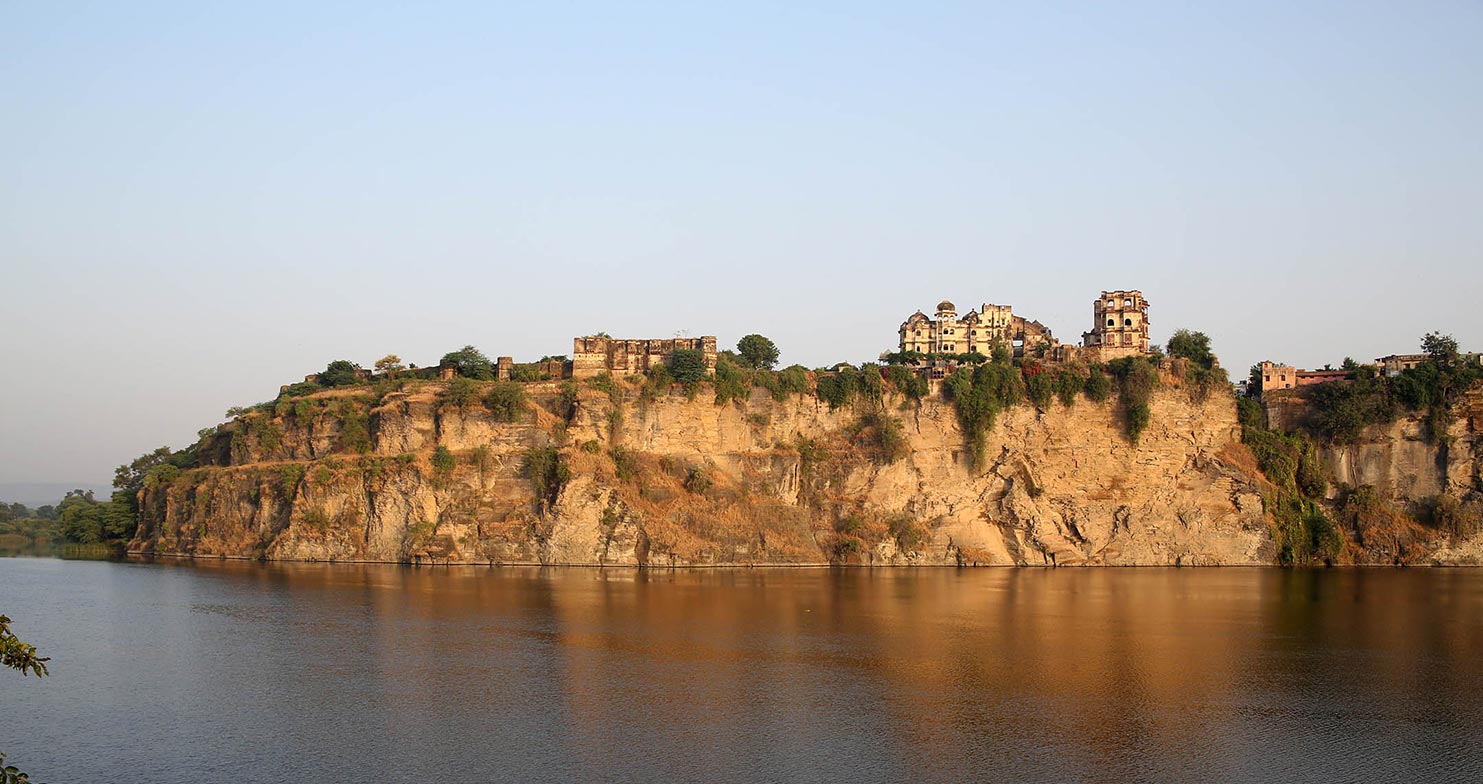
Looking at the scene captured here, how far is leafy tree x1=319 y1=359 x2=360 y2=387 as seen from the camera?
167 feet

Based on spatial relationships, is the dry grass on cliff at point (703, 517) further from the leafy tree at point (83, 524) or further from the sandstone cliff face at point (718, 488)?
the leafy tree at point (83, 524)

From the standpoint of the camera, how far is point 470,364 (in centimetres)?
4806

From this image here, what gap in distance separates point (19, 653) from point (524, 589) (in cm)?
2641

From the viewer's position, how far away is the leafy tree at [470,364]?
157 ft

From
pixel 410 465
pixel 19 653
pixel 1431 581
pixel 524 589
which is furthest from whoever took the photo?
pixel 410 465

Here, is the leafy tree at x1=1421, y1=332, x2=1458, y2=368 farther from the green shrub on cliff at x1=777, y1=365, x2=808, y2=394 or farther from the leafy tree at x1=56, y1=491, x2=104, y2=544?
the leafy tree at x1=56, y1=491, x2=104, y2=544

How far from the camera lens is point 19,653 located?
8.06m

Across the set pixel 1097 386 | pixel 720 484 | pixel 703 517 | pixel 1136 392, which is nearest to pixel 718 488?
pixel 720 484

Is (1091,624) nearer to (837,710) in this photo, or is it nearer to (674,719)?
(837,710)

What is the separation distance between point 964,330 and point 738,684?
39.5 meters

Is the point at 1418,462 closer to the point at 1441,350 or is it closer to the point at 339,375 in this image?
the point at 1441,350

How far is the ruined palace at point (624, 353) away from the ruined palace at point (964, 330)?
15537 millimetres

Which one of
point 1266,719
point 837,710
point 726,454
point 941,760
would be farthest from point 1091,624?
point 726,454

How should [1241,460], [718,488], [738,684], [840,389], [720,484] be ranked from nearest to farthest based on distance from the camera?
[738,684] → [718,488] → [720,484] → [1241,460] → [840,389]
